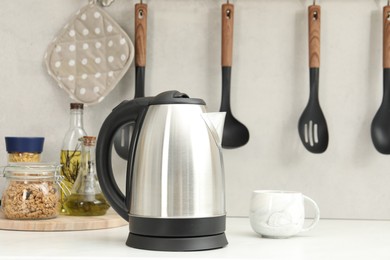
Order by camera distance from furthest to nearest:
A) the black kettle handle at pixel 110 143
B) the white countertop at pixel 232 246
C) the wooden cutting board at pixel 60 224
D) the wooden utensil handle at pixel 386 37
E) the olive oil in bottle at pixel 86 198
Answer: the wooden utensil handle at pixel 386 37
the olive oil in bottle at pixel 86 198
the wooden cutting board at pixel 60 224
the black kettle handle at pixel 110 143
the white countertop at pixel 232 246

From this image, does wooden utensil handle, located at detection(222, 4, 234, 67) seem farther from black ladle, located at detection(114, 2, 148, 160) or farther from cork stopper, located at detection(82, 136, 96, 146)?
cork stopper, located at detection(82, 136, 96, 146)

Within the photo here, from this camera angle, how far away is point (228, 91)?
158cm

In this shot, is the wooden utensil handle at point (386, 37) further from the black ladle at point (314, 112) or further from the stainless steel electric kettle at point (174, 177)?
the stainless steel electric kettle at point (174, 177)

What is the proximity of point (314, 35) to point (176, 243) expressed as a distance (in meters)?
0.72

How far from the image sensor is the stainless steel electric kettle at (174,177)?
3.54 ft

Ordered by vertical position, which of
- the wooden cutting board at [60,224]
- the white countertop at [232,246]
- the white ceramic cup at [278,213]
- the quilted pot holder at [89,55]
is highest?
the quilted pot holder at [89,55]

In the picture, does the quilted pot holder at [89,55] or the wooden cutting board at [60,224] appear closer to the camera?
the wooden cutting board at [60,224]

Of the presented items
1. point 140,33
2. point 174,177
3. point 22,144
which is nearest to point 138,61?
point 140,33

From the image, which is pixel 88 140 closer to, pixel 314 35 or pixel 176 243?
pixel 176 243

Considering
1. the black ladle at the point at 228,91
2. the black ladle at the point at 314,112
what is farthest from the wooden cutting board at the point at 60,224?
the black ladle at the point at 314,112

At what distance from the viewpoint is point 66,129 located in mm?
1651

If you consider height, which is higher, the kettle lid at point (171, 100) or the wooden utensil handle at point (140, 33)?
the wooden utensil handle at point (140, 33)

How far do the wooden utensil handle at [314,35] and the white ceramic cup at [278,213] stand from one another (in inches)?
17.8

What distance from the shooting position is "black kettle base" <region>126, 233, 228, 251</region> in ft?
3.52
